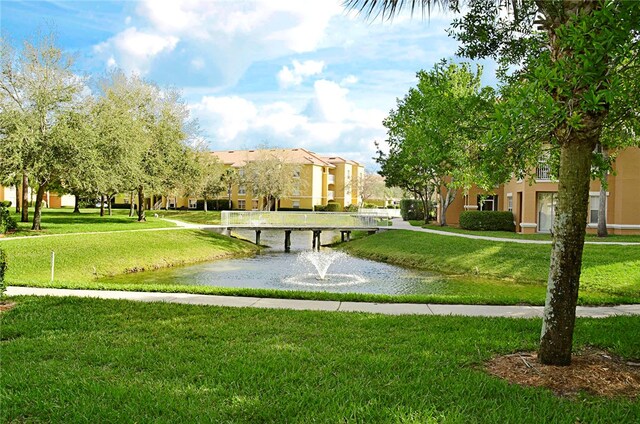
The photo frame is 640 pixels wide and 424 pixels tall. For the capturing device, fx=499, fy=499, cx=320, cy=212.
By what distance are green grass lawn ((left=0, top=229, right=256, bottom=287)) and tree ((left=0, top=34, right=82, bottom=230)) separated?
11.0 feet

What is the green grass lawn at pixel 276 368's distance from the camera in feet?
13.1

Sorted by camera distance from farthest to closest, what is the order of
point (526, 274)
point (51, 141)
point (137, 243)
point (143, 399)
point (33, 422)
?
point (137, 243) → point (51, 141) → point (526, 274) → point (143, 399) → point (33, 422)

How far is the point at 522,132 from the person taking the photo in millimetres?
4973

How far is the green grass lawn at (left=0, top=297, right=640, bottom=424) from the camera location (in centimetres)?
399

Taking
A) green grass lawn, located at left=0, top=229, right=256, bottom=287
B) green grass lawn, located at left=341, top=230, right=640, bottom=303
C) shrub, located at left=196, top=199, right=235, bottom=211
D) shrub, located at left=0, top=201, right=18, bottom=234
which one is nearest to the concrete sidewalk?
green grass lawn, located at left=341, top=230, right=640, bottom=303

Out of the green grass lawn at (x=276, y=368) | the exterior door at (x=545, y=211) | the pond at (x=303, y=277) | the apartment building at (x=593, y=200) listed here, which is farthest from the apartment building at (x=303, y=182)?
the green grass lawn at (x=276, y=368)

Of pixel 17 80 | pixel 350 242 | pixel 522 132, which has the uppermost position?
pixel 17 80

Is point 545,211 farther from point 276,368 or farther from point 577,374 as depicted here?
point 276,368

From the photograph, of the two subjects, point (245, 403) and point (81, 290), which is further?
point (81, 290)

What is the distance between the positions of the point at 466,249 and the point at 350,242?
39.9ft

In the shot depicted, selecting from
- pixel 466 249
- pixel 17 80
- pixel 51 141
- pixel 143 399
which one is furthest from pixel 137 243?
pixel 143 399

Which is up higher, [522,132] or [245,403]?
[522,132]

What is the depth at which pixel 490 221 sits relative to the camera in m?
30.7

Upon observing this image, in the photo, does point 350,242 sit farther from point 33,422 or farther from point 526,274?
point 33,422
